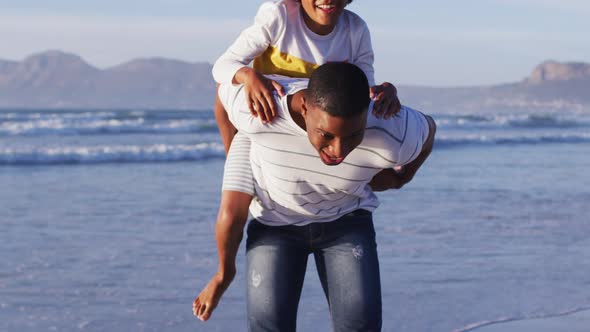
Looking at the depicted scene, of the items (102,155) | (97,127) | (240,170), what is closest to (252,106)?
(240,170)

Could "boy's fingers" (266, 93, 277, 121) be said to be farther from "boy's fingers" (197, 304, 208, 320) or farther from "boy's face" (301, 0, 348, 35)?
"boy's fingers" (197, 304, 208, 320)

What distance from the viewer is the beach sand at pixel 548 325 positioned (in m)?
5.22

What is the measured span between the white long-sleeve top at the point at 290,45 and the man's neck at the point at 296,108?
32 cm

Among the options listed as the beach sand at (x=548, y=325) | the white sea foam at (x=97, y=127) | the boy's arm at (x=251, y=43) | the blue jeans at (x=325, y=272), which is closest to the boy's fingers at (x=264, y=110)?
the boy's arm at (x=251, y=43)

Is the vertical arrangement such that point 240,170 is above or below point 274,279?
above

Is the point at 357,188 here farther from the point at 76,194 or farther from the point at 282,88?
the point at 76,194

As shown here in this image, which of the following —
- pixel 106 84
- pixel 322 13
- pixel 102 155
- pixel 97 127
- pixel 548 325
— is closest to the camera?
pixel 322 13

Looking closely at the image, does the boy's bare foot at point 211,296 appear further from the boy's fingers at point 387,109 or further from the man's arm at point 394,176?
the boy's fingers at point 387,109

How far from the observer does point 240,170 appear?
129 inches

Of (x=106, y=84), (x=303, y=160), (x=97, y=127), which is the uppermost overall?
(x=303, y=160)

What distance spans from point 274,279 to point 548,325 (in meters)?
2.63

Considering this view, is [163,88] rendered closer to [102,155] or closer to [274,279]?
[102,155]

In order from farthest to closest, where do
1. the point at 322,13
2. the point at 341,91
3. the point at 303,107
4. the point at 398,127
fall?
1. the point at 322,13
2. the point at 398,127
3. the point at 303,107
4. the point at 341,91

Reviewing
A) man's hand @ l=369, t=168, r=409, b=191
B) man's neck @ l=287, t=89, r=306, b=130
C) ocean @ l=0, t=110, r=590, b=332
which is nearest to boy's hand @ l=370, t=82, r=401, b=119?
man's neck @ l=287, t=89, r=306, b=130
